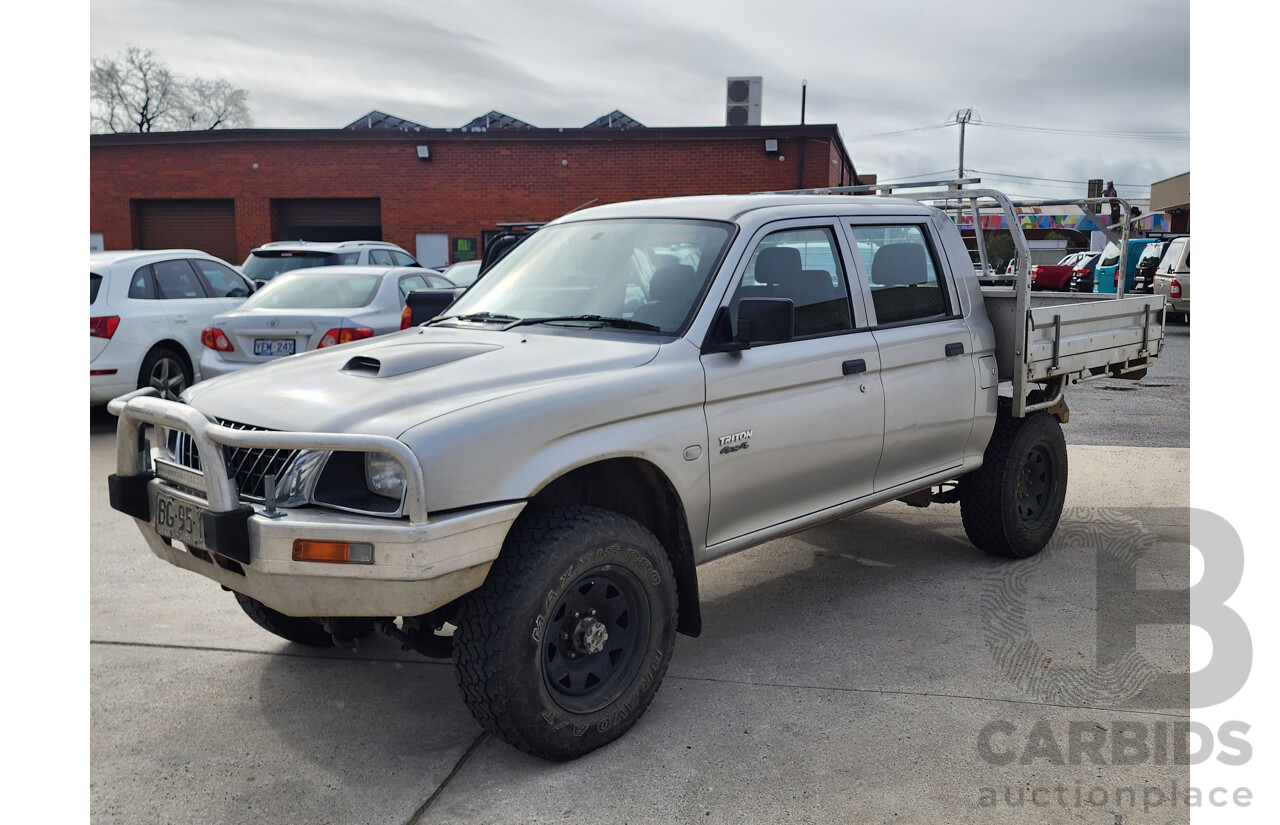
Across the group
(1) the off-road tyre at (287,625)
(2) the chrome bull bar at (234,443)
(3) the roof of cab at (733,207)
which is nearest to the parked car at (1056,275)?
(3) the roof of cab at (733,207)

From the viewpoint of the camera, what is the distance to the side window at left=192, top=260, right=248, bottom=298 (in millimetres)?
10719

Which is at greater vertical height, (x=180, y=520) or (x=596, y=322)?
(x=596, y=322)

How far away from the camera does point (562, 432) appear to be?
3400mm

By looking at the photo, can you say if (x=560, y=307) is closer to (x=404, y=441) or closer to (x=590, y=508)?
(x=590, y=508)

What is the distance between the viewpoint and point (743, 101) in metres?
26.3

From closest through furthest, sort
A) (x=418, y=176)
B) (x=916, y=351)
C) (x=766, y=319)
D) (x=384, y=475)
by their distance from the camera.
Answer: (x=384, y=475)
(x=766, y=319)
(x=916, y=351)
(x=418, y=176)

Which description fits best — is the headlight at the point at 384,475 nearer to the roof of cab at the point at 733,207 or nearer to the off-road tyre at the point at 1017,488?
the roof of cab at the point at 733,207

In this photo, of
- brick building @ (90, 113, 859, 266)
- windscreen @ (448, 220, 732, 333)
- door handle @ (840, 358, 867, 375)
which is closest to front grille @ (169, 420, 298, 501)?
windscreen @ (448, 220, 732, 333)

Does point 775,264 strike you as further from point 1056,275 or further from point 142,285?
point 1056,275

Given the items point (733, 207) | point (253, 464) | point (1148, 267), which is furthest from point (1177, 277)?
point (253, 464)

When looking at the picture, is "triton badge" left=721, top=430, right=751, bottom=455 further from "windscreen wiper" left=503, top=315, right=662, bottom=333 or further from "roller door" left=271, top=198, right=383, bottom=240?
"roller door" left=271, top=198, right=383, bottom=240

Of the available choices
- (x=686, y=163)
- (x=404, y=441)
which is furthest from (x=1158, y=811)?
(x=686, y=163)

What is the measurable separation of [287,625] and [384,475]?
1604mm

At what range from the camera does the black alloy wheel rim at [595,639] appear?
348cm
